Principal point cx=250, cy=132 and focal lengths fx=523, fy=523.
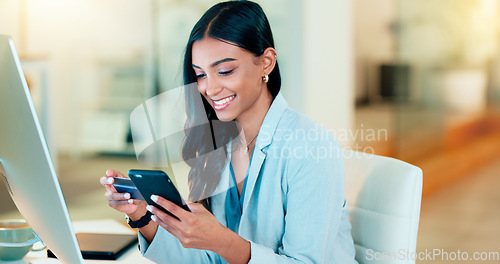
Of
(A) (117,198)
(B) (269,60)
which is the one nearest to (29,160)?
(A) (117,198)

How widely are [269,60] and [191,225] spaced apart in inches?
20.1

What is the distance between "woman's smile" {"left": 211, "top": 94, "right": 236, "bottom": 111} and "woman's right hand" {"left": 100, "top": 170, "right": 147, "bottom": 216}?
305 millimetres

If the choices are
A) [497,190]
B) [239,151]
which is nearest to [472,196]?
[497,190]

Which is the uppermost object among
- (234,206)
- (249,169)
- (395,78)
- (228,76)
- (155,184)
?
(228,76)

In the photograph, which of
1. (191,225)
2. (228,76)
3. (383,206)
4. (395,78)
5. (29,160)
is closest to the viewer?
(29,160)

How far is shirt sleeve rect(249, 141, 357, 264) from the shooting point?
1.06m

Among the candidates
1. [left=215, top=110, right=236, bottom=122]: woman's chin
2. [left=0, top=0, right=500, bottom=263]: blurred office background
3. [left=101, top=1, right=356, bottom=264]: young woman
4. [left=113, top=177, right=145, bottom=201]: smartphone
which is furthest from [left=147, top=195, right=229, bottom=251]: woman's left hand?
[left=0, top=0, right=500, bottom=263]: blurred office background

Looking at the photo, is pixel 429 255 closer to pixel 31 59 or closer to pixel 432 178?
pixel 432 178

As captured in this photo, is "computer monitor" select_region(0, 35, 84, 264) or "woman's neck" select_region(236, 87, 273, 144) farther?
"woman's neck" select_region(236, 87, 273, 144)

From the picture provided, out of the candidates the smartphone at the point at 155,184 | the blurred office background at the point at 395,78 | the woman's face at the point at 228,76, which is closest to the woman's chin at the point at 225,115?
the woman's face at the point at 228,76

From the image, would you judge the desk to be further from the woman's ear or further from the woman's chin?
the woman's ear

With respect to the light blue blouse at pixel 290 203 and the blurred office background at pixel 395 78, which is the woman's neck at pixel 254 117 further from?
the blurred office background at pixel 395 78

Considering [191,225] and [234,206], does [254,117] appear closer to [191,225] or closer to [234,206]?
[234,206]

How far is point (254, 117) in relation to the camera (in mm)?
1305
